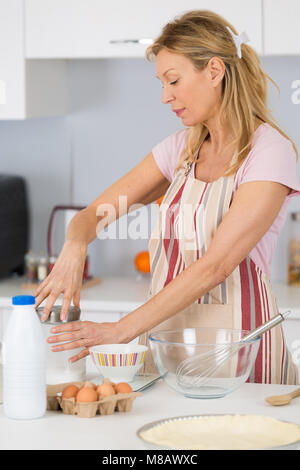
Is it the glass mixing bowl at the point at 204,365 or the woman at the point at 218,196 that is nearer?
the glass mixing bowl at the point at 204,365

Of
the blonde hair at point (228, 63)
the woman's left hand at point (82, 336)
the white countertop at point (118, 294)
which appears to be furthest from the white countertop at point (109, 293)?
the woman's left hand at point (82, 336)

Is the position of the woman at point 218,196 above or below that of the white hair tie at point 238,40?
below

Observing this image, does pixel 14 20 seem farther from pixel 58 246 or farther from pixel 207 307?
pixel 207 307

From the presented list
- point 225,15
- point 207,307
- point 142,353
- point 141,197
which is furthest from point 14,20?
point 142,353

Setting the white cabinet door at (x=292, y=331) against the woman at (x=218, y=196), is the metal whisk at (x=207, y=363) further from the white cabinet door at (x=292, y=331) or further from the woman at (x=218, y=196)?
the white cabinet door at (x=292, y=331)

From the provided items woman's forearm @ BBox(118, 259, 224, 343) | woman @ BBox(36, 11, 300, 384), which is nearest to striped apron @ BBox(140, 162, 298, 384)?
woman @ BBox(36, 11, 300, 384)

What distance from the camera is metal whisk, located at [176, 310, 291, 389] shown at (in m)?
1.26

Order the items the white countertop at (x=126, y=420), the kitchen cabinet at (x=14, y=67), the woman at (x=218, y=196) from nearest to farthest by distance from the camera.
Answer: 1. the white countertop at (x=126, y=420)
2. the woman at (x=218, y=196)
3. the kitchen cabinet at (x=14, y=67)

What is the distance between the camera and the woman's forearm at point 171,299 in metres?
1.44

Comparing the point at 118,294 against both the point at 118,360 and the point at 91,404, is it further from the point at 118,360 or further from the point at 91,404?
the point at 91,404

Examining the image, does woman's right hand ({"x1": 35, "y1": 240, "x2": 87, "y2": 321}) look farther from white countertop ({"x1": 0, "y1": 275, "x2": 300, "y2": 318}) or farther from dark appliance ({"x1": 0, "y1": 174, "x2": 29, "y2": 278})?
dark appliance ({"x1": 0, "y1": 174, "x2": 29, "y2": 278})

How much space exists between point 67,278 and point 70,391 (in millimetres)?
402

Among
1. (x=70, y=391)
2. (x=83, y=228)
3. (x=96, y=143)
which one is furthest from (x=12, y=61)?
(x=70, y=391)

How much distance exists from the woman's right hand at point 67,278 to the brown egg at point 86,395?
0.31 m
